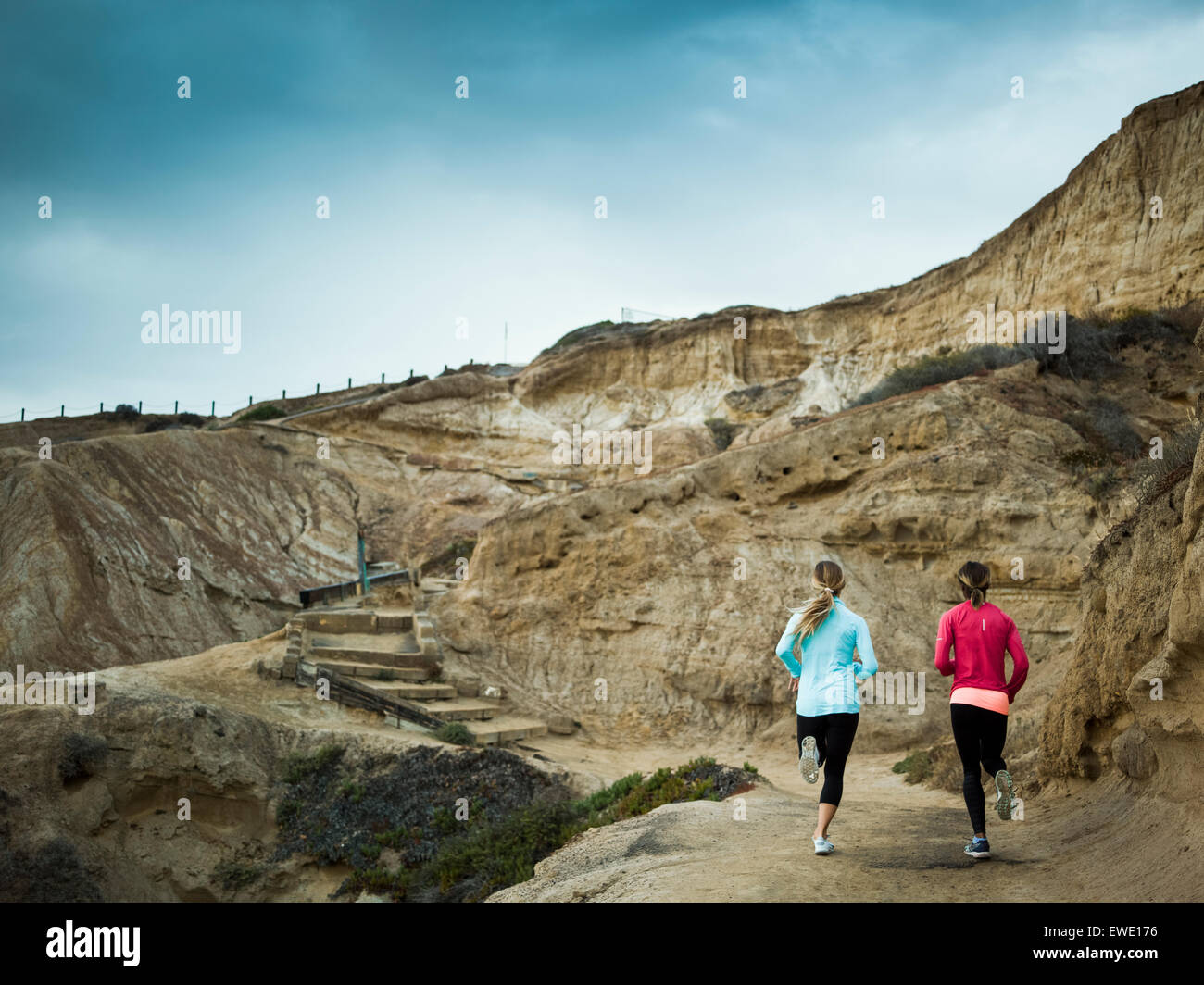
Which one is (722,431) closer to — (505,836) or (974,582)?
(505,836)

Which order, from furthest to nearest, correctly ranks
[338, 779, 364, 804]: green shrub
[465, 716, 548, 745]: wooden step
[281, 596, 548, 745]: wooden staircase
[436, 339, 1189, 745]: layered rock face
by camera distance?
1. [436, 339, 1189, 745]: layered rock face
2. [281, 596, 548, 745]: wooden staircase
3. [465, 716, 548, 745]: wooden step
4. [338, 779, 364, 804]: green shrub

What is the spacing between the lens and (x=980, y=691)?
18.2 feet

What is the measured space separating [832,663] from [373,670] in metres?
12.5

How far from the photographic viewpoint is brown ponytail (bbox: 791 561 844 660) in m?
5.72

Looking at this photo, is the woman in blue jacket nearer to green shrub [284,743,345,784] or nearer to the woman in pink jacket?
the woman in pink jacket

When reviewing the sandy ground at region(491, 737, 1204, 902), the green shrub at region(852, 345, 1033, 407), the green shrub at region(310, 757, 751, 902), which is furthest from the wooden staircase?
the green shrub at region(852, 345, 1033, 407)

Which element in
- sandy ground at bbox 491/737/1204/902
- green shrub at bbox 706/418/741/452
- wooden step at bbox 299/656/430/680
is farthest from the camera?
green shrub at bbox 706/418/741/452

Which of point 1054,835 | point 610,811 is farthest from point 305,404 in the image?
point 1054,835

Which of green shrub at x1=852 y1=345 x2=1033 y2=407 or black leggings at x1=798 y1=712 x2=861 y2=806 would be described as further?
green shrub at x1=852 y1=345 x2=1033 y2=407

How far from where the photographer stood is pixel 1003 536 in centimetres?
1592

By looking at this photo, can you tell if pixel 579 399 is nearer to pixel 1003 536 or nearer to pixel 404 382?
pixel 404 382

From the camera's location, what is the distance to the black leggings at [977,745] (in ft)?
17.9

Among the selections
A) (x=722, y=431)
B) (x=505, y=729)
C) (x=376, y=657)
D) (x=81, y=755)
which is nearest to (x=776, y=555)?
(x=505, y=729)
